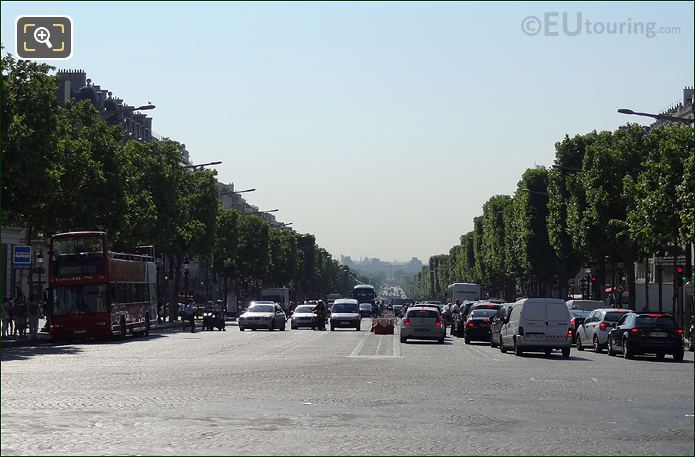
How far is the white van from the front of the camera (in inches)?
1633

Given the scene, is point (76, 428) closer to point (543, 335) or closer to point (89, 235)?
point (543, 335)

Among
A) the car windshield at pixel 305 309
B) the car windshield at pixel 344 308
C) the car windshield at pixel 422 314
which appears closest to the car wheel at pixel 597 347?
the car windshield at pixel 422 314

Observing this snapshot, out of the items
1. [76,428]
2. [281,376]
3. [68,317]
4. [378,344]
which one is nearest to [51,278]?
[68,317]

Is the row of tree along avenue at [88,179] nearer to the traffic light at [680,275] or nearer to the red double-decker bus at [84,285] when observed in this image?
the red double-decker bus at [84,285]

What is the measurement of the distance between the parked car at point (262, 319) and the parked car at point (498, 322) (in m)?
23.9

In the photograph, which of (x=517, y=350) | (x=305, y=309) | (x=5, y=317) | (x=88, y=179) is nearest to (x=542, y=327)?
(x=517, y=350)

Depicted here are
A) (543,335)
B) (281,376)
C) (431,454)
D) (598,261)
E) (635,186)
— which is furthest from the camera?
(598,261)

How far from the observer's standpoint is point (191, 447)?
47.5ft

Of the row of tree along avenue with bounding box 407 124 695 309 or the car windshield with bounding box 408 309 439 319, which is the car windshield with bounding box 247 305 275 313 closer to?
the row of tree along avenue with bounding box 407 124 695 309

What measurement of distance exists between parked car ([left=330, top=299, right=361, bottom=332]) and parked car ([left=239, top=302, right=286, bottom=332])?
3.10 m

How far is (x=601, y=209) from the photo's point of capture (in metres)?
72.2

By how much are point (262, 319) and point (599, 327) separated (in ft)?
99.9

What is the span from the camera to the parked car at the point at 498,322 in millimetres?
46125

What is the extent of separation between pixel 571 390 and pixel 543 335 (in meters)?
17.4
